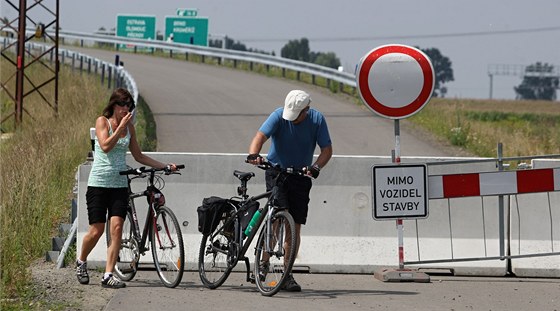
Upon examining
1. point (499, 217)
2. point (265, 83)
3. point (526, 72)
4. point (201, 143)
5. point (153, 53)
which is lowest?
point (499, 217)

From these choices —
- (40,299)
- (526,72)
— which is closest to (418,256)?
(40,299)

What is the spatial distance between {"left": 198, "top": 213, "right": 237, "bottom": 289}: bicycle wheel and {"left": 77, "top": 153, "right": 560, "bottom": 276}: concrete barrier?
2.91 ft

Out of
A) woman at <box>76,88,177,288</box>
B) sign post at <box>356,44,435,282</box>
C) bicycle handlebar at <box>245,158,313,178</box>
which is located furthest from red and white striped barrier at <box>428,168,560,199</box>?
woman at <box>76,88,177,288</box>

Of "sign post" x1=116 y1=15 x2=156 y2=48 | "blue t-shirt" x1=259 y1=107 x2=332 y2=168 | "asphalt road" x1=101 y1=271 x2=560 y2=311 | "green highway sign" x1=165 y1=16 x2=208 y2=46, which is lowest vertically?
"asphalt road" x1=101 y1=271 x2=560 y2=311

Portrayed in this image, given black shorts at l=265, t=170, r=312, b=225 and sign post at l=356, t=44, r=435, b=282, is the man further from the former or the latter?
sign post at l=356, t=44, r=435, b=282

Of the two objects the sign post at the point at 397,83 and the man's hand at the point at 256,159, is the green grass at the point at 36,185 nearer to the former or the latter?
the man's hand at the point at 256,159

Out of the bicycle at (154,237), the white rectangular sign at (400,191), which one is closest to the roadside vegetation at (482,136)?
the white rectangular sign at (400,191)

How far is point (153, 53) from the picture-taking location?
195 feet

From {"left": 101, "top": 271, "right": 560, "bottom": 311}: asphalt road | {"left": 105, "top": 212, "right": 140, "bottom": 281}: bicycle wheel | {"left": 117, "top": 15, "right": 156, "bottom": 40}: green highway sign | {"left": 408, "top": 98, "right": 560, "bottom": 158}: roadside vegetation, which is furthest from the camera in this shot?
{"left": 117, "top": 15, "right": 156, "bottom": 40}: green highway sign

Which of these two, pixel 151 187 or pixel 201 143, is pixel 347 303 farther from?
pixel 201 143

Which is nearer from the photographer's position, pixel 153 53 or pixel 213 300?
pixel 213 300

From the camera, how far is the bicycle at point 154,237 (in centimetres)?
984

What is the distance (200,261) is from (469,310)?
2367 mm

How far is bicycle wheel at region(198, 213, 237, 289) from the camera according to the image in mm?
9766
